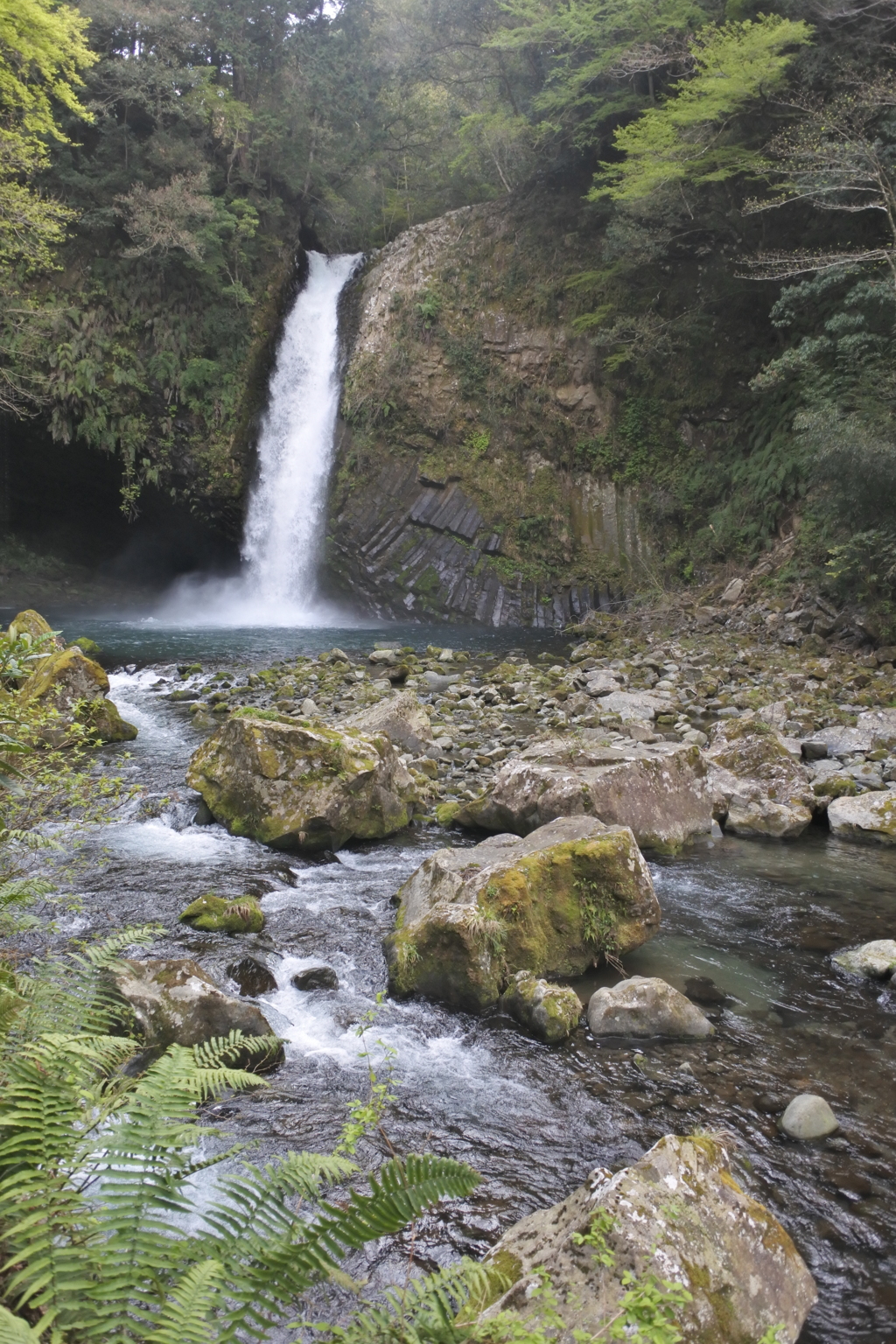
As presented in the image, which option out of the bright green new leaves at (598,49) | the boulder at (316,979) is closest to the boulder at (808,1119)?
the boulder at (316,979)

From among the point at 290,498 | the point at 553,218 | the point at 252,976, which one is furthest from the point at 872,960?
the point at 553,218

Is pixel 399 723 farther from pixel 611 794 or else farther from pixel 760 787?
pixel 760 787

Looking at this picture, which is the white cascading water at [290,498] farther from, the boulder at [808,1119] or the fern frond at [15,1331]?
the fern frond at [15,1331]

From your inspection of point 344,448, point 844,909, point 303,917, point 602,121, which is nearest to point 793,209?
point 602,121

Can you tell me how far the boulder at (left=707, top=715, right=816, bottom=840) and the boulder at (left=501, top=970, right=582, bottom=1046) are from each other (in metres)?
3.30

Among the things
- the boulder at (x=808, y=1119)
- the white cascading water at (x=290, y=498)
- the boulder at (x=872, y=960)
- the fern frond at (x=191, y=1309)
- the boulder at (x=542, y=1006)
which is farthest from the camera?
the white cascading water at (x=290, y=498)

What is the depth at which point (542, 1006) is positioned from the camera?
4.05 m

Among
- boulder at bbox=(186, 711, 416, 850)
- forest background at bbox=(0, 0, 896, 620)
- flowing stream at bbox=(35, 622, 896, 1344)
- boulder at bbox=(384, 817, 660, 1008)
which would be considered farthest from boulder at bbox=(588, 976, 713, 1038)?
forest background at bbox=(0, 0, 896, 620)

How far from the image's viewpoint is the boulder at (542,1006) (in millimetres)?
4004

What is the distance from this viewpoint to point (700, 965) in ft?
15.7

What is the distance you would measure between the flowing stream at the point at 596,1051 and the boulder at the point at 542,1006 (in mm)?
78

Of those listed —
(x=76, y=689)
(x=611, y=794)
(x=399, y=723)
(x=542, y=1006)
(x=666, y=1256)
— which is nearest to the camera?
(x=666, y=1256)

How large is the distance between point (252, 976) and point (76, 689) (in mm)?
5694

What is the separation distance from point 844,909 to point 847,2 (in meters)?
17.1
